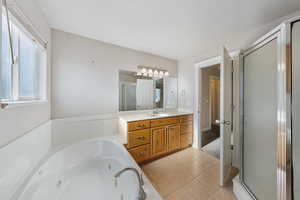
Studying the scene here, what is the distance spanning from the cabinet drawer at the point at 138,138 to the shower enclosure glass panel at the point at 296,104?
1698mm

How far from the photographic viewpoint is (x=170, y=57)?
9.66 feet

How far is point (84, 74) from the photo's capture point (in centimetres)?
194

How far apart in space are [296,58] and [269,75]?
0.75 feet

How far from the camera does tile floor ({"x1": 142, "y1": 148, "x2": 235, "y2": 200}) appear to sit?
55.9 inches

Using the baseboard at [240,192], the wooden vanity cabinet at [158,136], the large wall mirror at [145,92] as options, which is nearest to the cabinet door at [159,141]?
the wooden vanity cabinet at [158,136]

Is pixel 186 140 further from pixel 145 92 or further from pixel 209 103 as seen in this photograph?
pixel 209 103

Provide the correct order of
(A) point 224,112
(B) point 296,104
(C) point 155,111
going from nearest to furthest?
(B) point 296,104
(A) point 224,112
(C) point 155,111

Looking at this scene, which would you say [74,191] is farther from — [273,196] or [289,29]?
[289,29]

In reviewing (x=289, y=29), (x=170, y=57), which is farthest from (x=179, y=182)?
(x=170, y=57)

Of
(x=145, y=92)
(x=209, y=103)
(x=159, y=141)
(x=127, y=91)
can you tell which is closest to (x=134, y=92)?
(x=127, y=91)

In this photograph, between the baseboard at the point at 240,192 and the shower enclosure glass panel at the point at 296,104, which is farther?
the baseboard at the point at 240,192

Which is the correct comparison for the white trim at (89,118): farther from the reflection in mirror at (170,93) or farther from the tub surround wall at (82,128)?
the reflection in mirror at (170,93)

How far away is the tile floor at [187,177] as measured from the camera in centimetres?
142

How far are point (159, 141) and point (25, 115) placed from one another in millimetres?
1923
